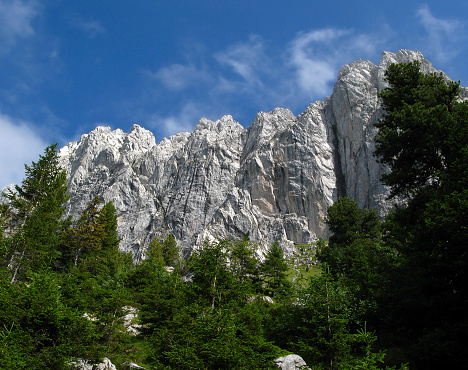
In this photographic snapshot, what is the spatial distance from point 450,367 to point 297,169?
106m

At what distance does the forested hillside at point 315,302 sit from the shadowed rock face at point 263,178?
7943cm

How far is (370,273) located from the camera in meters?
23.2

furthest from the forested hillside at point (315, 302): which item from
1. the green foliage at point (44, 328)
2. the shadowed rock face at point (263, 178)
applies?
the shadowed rock face at point (263, 178)

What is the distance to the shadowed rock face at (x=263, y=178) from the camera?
4333 inches

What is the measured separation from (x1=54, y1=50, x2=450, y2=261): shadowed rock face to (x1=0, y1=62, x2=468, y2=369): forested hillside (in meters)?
79.4

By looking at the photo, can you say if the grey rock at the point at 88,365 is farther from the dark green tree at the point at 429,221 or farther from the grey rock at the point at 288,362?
the dark green tree at the point at 429,221

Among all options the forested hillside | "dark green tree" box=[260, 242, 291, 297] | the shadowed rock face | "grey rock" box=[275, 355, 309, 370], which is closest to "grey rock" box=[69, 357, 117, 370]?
the forested hillside

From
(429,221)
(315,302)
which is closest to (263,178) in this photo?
(429,221)

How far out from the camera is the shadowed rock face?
110062mm

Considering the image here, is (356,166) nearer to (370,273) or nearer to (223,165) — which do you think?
(223,165)

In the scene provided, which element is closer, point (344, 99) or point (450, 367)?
point (450, 367)

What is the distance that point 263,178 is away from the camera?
11962 cm

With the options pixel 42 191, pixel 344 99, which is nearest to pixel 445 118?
pixel 42 191

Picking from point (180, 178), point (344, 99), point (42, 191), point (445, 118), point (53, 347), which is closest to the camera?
point (53, 347)
